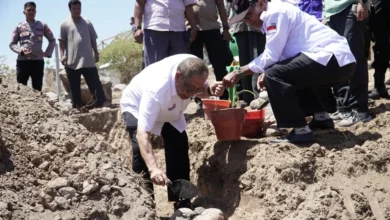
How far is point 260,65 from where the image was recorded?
606 centimetres

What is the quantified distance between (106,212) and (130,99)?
1430mm

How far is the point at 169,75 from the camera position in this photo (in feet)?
17.8

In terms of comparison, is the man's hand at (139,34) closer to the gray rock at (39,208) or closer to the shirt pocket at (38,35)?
the shirt pocket at (38,35)

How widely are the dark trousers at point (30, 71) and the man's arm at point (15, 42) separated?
0.60 ft

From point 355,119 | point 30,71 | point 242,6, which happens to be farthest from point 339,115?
point 30,71

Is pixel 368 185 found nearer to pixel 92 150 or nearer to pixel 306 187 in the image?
pixel 306 187

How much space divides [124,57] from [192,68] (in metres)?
12.0

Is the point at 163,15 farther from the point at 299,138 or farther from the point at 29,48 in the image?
the point at 29,48

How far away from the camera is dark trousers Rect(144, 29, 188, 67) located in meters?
7.47

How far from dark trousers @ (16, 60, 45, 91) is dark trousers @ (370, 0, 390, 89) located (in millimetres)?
4926

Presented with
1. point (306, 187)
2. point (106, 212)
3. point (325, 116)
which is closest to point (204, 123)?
point (325, 116)

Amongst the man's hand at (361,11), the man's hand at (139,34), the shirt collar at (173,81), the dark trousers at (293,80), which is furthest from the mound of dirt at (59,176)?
the man's hand at (361,11)

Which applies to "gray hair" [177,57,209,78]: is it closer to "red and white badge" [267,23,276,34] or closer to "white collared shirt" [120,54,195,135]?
"white collared shirt" [120,54,195,135]

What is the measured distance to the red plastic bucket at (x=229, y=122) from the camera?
6227mm
